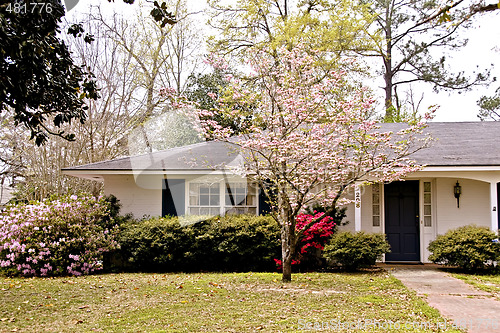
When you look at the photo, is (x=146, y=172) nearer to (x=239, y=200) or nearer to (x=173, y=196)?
(x=173, y=196)

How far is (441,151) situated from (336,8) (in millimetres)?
12009

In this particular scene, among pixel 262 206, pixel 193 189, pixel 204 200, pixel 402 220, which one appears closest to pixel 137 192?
pixel 193 189

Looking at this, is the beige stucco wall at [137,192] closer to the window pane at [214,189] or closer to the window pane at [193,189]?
the window pane at [193,189]

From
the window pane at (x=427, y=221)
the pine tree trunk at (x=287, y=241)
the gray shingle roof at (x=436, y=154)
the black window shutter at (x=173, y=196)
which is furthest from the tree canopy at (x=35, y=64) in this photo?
the window pane at (x=427, y=221)

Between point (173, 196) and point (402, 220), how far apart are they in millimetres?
6051

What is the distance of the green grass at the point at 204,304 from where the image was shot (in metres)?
5.76

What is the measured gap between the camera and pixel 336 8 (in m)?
21.6

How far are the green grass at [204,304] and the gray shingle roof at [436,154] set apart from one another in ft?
10.8

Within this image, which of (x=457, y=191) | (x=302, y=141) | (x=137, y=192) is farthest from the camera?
(x=137, y=192)

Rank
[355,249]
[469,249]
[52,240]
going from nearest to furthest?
[469,249] → [355,249] → [52,240]

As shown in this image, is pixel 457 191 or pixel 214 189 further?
pixel 214 189

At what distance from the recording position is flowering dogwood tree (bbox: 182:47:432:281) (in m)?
8.27

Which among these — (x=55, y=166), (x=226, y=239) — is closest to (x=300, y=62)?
(x=226, y=239)

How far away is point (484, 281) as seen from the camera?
908 cm
